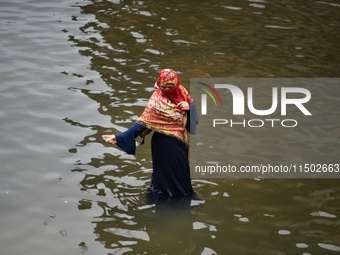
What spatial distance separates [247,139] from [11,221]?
13.4 feet

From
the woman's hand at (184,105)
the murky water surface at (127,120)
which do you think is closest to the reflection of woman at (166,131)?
the woman's hand at (184,105)

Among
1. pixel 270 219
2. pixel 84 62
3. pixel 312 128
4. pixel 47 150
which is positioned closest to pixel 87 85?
pixel 84 62

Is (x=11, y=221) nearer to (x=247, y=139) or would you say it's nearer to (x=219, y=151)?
(x=219, y=151)

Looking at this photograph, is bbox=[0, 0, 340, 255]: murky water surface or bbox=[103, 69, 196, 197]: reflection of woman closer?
bbox=[0, 0, 340, 255]: murky water surface

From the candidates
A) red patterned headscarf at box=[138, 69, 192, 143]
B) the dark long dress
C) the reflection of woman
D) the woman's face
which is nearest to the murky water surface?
the dark long dress

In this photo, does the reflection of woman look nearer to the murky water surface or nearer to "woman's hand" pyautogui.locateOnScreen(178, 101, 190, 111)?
"woman's hand" pyautogui.locateOnScreen(178, 101, 190, 111)

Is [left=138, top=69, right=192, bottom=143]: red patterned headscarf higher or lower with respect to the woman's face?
lower

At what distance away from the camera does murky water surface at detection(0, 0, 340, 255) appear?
26.8 ft

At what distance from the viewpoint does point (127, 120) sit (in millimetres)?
11234

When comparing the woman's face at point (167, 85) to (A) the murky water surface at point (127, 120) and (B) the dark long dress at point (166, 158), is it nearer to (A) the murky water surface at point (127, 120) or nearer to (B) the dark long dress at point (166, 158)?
(B) the dark long dress at point (166, 158)

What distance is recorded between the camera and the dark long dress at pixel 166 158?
27.5ft

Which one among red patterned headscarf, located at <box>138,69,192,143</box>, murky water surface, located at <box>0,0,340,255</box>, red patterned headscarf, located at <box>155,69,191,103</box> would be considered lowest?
murky water surface, located at <box>0,0,340,255</box>

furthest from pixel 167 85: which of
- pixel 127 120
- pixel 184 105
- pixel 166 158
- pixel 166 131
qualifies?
pixel 127 120

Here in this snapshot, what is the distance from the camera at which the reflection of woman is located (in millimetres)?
8359
